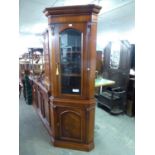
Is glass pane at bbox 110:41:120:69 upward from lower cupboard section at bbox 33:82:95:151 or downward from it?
upward

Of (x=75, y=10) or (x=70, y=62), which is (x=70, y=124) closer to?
(x=70, y=62)

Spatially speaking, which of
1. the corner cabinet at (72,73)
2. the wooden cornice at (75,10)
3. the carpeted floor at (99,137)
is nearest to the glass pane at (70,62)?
the corner cabinet at (72,73)

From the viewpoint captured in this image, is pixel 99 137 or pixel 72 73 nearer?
pixel 72 73

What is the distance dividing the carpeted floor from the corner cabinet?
0.56 feet

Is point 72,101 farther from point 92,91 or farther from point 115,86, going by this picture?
point 115,86

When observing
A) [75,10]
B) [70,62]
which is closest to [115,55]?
[70,62]

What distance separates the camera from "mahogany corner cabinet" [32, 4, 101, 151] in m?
2.01

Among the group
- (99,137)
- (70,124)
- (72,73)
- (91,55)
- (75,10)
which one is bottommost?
(99,137)

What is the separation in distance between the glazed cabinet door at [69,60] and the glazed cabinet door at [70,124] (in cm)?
23

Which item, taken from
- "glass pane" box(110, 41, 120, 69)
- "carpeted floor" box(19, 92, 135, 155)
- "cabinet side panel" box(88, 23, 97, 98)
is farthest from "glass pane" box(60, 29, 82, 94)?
"glass pane" box(110, 41, 120, 69)

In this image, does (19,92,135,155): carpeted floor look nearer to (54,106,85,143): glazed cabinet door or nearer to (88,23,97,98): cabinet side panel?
(54,106,85,143): glazed cabinet door

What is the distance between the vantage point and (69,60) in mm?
2264
